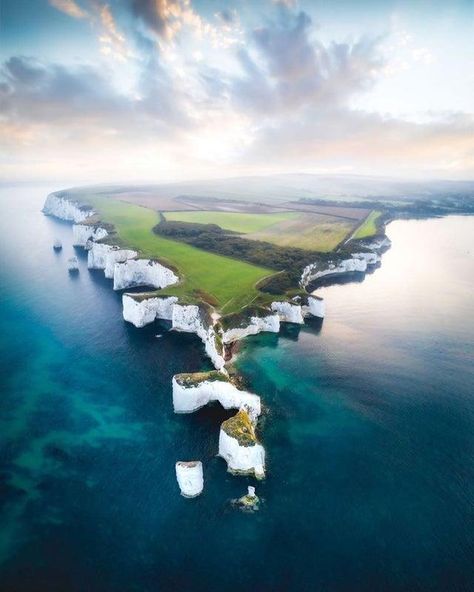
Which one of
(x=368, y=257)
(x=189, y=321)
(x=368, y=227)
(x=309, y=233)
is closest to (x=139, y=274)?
(x=189, y=321)

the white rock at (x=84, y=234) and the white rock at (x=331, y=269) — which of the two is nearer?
the white rock at (x=331, y=269)

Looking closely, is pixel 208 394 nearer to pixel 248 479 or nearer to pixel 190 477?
pixel 248 479

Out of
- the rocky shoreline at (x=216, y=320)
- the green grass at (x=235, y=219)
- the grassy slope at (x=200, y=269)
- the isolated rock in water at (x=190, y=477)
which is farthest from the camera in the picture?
the green grass at (x=235, y=219)

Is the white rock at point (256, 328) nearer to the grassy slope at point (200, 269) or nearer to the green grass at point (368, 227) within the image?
the grassy slope at point (200, 269)

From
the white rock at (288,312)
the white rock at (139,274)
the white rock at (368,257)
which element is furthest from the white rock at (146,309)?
the white rock at (368,257)

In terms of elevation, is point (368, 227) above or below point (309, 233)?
below

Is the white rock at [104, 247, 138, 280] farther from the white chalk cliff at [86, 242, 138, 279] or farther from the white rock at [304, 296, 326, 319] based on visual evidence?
the white rock at [304, 296, 326, 319]
